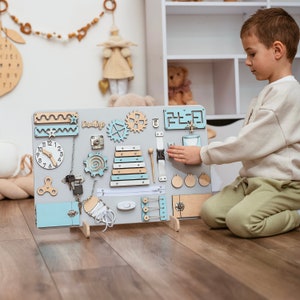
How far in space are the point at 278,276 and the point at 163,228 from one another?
0.58 meters

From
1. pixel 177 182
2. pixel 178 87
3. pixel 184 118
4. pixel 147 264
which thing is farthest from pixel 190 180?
pixel 178 87

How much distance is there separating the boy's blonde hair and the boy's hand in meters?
0.36

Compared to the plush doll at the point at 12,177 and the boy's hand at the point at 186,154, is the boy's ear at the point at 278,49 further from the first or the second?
the plush doll at the point at 12,177

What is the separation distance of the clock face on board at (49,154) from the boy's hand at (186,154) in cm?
31

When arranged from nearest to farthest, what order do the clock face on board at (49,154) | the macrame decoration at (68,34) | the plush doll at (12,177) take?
the clock face on board at (49,154)
the plush doll at (12,177)
the macrame decoration at (68,34)

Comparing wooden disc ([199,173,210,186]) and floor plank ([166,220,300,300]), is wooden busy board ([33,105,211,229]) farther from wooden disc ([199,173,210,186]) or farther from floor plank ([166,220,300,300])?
floor plank ([166,220,300,300])

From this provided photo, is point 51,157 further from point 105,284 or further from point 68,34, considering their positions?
point 68,34

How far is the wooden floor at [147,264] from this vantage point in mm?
984

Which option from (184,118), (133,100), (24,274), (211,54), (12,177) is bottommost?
(24,274)

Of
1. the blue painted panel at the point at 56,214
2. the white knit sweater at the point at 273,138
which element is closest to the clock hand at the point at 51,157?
the blue painted panel at the point at 56,214

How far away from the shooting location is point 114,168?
1.58 meters

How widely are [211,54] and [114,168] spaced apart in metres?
1.33

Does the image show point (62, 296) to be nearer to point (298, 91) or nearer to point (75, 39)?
point (298, 91)

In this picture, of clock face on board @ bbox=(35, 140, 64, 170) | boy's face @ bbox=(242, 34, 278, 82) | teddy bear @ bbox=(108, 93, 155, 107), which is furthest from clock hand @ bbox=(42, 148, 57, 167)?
teddy bear @ bbox=(108, 93, 155, 107)
